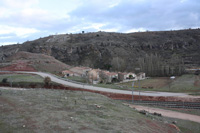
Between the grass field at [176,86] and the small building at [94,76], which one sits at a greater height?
the small building at [94,76]

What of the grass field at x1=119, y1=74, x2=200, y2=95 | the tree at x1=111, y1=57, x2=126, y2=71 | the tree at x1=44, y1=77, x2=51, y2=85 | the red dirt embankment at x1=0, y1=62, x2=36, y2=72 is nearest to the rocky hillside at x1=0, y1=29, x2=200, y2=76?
the tree at x1=111, y1=57, x2=126, y2=71

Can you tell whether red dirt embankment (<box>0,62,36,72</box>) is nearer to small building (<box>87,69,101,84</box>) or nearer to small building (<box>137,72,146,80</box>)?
small building (<box>87,69,101,84</box>)

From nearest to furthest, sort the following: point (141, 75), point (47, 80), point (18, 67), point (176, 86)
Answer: point (47, 80) < point (176, 86) < point (18, 67) < point (141, 75)

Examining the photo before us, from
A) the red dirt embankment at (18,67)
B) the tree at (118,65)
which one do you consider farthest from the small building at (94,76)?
the tree at (118,65)

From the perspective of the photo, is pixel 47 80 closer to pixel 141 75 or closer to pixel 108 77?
pixel 108 77

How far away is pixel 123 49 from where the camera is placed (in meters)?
92.7

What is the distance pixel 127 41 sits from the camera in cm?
10675

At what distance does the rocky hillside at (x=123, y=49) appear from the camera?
77875 mm

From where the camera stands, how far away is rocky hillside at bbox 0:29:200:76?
77875 millimetres

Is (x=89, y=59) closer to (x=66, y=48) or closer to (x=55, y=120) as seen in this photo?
(x=66, y=48)

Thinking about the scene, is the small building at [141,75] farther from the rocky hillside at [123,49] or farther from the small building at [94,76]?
the small building at [94,76]

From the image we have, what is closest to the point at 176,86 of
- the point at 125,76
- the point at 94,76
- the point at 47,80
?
the point at 125,76

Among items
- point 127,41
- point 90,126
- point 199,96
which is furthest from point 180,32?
point 90,126

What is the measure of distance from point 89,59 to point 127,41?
3204 cm
